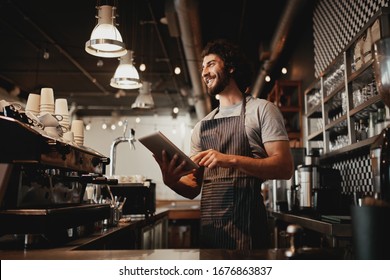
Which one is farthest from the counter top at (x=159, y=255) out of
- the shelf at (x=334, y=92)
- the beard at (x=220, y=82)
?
the shelf at (x=334, y=92)

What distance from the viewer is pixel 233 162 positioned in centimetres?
167

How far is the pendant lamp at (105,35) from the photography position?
8.96ft

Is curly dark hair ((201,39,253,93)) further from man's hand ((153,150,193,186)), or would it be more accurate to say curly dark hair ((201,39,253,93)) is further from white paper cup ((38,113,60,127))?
white paper cup ((38,113,60,127))

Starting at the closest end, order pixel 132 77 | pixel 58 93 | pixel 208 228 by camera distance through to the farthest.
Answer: pixel 208 228
pixel 132 77
pixel 58 93

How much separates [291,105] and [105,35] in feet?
13.1

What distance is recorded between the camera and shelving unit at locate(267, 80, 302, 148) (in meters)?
5.71

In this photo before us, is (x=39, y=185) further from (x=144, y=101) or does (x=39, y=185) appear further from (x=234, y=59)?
(x=144, y=101)

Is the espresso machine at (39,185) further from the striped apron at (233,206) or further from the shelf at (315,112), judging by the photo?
the shelf at (315,112)

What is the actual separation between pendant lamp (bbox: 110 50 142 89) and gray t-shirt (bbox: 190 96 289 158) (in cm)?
183

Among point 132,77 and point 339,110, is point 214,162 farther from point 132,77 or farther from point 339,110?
point 339,110
